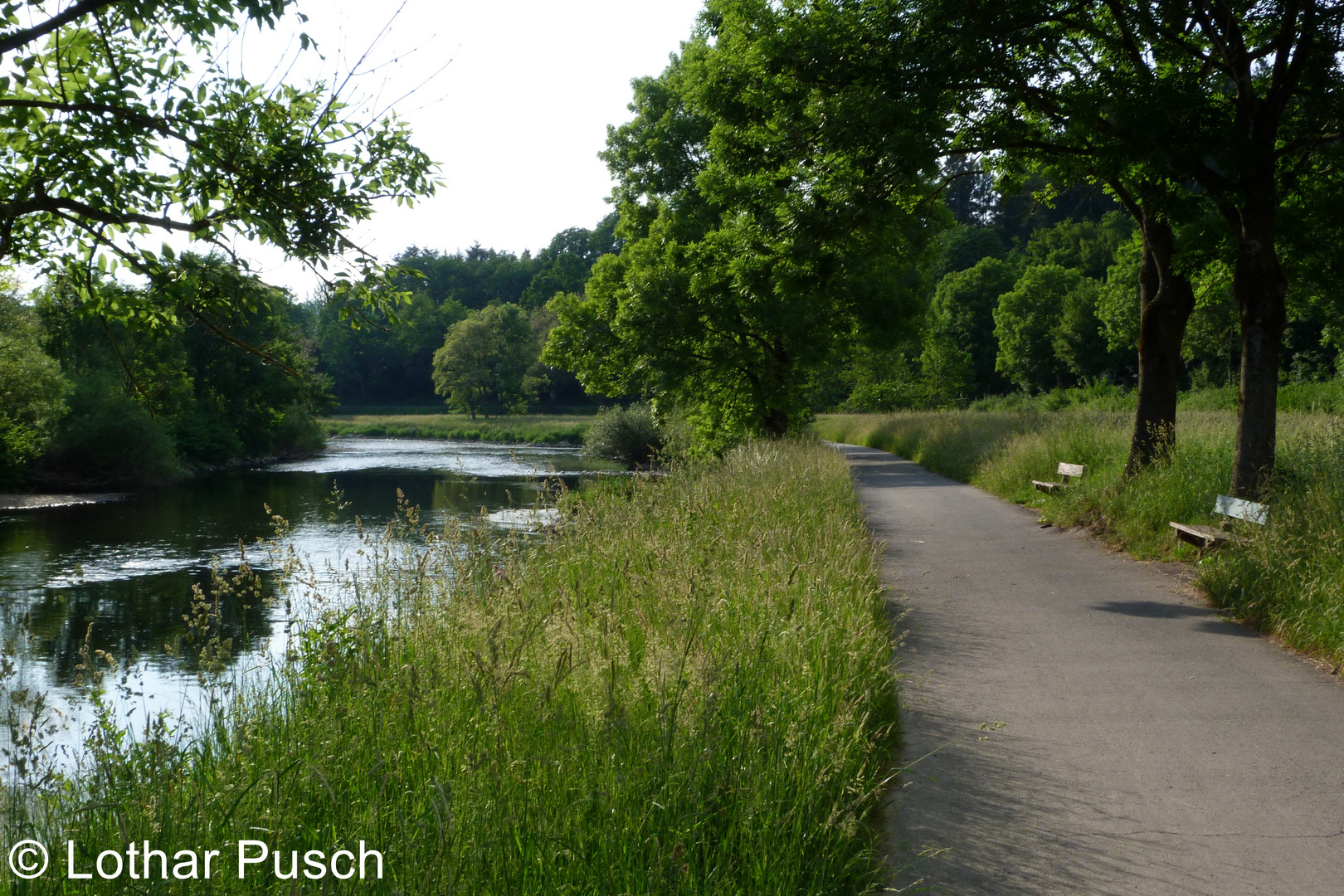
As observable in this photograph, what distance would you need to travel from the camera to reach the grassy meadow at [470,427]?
193 feet

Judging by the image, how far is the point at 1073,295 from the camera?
53.3m

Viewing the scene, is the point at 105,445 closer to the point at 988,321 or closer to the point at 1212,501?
the point at 1212,501

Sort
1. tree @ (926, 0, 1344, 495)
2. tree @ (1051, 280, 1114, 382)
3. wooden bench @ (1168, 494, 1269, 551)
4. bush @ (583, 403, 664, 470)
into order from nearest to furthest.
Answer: wooden bench @ (1168, 494, 1269, 551)
tree @ (926, 0, 1344, 495)
bush @ (583, 403, 664, 470)
tree @ (1051, 280, 1114, 382)

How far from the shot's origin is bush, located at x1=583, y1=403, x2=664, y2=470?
37.2 m

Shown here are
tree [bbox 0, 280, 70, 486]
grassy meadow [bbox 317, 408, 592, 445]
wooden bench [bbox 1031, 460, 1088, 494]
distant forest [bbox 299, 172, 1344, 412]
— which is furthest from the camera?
grassy meadow [bbox 317, 408, 592, 445]

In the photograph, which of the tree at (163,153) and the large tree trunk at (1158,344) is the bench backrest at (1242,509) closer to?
the large tree trunk at (1158,344)

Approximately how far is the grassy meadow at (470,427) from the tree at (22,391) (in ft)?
98.6

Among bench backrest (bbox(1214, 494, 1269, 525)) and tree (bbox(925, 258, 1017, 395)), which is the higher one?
tree (bbox(925, 258, 1017, 395))

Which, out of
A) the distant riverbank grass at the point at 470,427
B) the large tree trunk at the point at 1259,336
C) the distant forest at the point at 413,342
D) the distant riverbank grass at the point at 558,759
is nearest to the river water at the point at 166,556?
the distant riverbank grass at the point at 558,759

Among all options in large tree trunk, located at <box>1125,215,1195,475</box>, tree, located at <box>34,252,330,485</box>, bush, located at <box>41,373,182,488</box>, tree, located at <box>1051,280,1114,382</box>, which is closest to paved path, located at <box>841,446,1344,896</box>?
large tree trunk, located at <box>1125,215,1195,475</box>

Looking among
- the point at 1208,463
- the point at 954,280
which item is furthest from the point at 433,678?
the point at 954,280

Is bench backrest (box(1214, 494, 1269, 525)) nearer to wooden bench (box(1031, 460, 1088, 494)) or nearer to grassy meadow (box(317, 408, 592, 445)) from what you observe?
wooden bench (box(1031, 460, 1088, 494))

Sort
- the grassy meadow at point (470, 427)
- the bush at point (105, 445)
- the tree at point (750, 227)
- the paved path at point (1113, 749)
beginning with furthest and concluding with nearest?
1. the grassy meadow at point (470, 427)
2. the bush at point (105, 445)
3. the tree at point (750, 227)
4. the paved path at point (1113, 749)

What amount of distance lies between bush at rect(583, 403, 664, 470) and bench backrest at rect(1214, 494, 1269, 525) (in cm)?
2839
